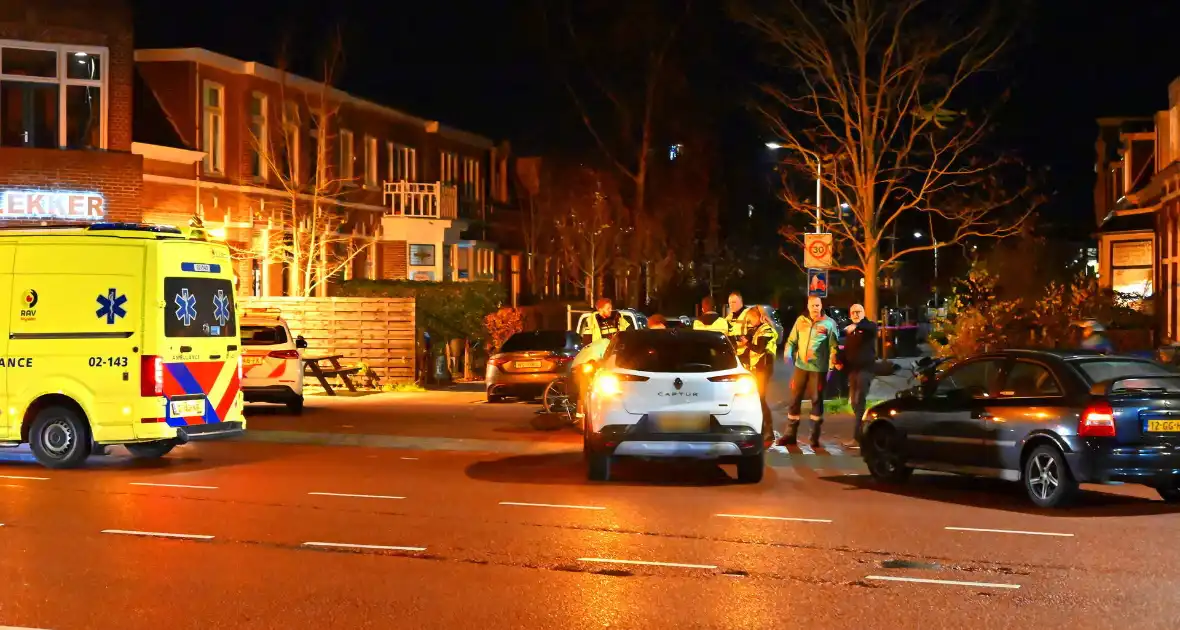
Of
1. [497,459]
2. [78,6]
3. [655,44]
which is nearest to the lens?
[497,459]

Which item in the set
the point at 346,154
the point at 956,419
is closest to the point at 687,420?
the point at 956,419

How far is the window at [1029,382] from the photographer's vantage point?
1239cm

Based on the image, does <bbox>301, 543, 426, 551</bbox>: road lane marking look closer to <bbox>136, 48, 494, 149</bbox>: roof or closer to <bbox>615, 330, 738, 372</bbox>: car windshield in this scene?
<bbox>615, 330, 738, 372</bbox>: car windshield

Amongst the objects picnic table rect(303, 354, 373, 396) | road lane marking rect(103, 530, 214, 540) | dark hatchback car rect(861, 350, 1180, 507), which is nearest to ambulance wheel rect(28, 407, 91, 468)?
road lane marking rect(103, 530, 214, 540)

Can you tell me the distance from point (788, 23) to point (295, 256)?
46.0 feet

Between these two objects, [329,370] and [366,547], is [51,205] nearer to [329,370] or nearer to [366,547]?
[329,370]

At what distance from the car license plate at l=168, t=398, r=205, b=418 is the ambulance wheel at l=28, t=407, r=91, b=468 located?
0.92m

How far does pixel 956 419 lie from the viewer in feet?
43.5

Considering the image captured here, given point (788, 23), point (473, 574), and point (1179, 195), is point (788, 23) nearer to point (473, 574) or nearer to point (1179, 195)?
point (1179, 195)

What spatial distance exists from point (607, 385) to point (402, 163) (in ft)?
95.7

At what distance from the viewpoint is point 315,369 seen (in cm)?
2708

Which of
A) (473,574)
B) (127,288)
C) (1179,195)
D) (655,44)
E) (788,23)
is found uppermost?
(655,44)

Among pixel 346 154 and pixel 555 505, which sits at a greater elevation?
pixel 346 154

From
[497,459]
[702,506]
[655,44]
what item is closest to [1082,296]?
[497,459]
